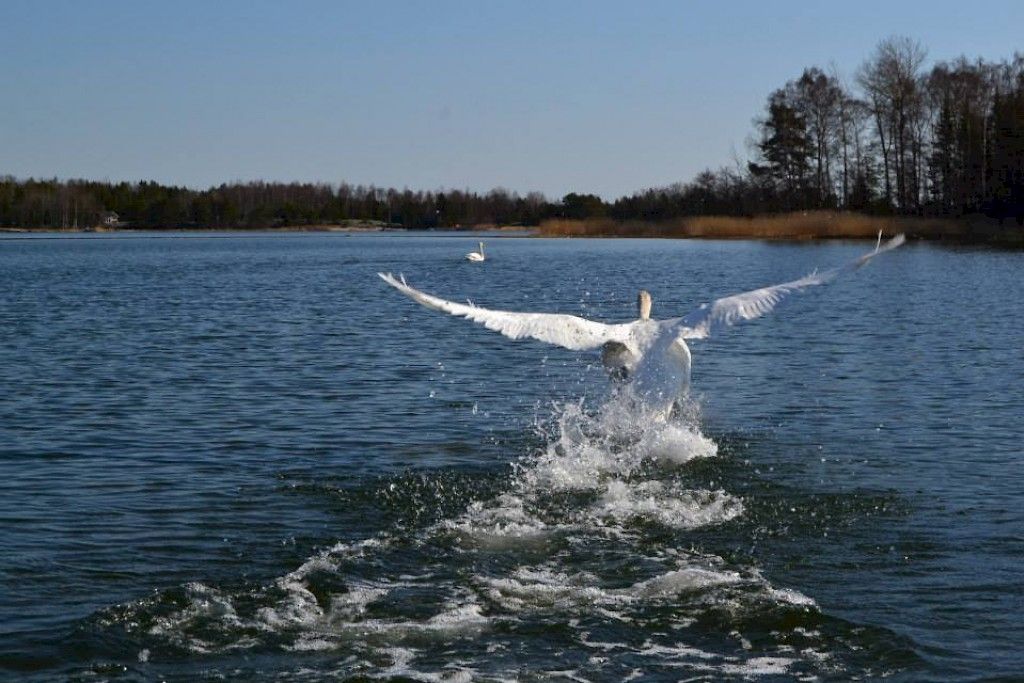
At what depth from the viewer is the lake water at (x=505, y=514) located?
775cm

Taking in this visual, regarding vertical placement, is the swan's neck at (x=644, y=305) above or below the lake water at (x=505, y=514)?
above

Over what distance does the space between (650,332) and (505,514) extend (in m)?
2.43

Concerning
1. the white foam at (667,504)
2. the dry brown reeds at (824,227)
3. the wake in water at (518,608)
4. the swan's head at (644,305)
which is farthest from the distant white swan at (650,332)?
the dry brown reeds at (824,227)

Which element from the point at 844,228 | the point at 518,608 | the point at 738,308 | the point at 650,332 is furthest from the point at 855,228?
the point at 518,608

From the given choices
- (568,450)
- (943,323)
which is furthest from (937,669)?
(943,323)

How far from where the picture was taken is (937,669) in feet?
24.2

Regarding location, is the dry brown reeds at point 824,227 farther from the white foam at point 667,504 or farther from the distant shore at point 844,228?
the white foam at point 667,504

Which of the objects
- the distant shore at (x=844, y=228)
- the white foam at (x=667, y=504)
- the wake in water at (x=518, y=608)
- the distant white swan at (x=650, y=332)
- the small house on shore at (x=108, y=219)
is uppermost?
the small house on shore at (x=108, y=219)

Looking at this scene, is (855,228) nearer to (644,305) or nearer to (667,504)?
(644,305)

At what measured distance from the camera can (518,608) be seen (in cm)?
838

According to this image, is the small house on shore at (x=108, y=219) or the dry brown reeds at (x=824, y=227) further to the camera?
the small house on shore at (x=108, y=219)

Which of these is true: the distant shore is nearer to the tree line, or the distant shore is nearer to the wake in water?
the tree line

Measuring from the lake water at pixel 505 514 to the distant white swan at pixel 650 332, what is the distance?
64 cm

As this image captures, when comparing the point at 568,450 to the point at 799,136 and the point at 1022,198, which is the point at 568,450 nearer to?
the point at 1022,198
